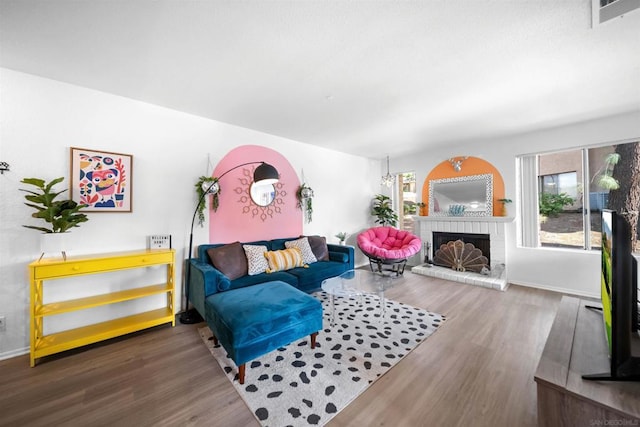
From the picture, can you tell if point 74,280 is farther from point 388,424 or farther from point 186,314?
point 388,424

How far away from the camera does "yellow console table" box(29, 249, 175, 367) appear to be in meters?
1.95

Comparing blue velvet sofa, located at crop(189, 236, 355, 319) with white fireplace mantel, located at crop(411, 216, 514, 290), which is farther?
white fireplace mantel, located at crop(411, 216, 514, 290)

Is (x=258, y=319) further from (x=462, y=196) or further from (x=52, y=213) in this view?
(x=462, y=196)

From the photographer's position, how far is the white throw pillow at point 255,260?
3077mm

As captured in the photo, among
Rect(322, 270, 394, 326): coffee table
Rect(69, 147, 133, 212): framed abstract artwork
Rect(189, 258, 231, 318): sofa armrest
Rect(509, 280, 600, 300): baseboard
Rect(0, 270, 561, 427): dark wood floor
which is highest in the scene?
Rect(69, 147, 133, 212): framed abstract artwork

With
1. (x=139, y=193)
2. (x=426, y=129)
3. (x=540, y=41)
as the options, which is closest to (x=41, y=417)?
(x=139, y=193)

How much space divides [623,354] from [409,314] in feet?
6.30

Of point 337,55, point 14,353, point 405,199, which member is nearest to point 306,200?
point 337,55

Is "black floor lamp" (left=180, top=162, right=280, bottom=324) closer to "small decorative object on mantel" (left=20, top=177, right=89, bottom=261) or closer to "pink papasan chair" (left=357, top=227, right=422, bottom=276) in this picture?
"small decorative object on mantel" (left=20, top=177, right=89, bottom=261)

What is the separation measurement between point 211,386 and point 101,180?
2352mm

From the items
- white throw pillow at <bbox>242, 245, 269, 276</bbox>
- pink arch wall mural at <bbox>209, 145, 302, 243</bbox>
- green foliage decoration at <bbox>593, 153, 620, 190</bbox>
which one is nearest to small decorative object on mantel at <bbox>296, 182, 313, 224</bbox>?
pink arch wall mural at <bbox>209, 145, 302, 243</bbox>

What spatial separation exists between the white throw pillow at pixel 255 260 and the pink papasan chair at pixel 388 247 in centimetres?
204

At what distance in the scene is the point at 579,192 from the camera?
3568mm

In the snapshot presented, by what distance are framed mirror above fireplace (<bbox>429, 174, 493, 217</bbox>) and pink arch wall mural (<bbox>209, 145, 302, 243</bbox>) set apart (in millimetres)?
2939
